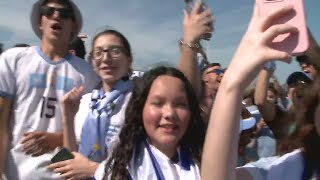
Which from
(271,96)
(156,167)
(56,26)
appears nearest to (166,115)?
(156,167)

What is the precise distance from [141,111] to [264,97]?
4.75 feet

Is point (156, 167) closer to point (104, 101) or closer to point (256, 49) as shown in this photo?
point (256, 49)

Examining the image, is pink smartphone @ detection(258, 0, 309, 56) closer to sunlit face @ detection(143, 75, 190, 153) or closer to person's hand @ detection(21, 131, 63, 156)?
sunlit face @ detection(143, 75, 190, 153)

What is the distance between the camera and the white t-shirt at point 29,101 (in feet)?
8.70

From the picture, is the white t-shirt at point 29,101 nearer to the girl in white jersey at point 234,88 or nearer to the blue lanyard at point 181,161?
the blue lanyard at point 181,161

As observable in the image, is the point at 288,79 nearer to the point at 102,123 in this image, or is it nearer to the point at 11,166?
the point at 102,123

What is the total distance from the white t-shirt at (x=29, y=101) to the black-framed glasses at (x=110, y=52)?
0.98 ft

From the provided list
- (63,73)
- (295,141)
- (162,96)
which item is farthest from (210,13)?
(63,73)

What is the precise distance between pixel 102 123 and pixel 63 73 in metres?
0.53

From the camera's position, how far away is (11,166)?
2.68 metres

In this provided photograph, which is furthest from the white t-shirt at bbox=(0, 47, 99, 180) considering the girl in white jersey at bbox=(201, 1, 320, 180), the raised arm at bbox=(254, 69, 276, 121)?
the girl in white jersey at bbox=(201, 1, 320, 180)

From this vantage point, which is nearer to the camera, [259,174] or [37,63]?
[259,174]

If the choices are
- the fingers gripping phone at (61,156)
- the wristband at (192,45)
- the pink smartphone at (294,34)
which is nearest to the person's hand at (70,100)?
the fingers gripping phone at (61,156)

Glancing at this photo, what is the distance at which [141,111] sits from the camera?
1799mm
